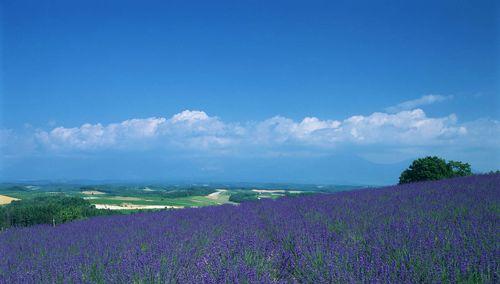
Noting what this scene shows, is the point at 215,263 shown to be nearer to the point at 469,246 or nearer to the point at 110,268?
the point at 110,268

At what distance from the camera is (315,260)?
288cm

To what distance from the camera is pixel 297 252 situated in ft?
10.7

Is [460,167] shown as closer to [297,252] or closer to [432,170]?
[432,170]

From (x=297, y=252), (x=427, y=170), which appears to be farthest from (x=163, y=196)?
(x=297, y=252)

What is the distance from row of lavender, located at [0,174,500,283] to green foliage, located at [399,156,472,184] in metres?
12.3

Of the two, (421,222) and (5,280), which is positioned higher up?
(421,222)

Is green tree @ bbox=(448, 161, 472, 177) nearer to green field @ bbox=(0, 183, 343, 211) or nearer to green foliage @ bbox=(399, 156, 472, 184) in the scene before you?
green foliage @ bbox=(399, 156, 472, 184)

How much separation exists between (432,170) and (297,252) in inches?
599

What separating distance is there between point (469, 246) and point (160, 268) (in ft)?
7.54

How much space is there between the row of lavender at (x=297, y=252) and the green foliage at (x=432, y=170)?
12330 millimetres

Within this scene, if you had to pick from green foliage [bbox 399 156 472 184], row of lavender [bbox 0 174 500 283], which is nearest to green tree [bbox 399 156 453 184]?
green foliage [bbox 399 156 472 184]

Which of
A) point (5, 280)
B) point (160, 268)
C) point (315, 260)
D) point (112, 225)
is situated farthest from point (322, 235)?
point (112, 225)

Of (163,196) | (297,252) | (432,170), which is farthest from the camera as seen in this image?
(163,196)

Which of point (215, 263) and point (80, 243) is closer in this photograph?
point (215, 263)
